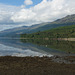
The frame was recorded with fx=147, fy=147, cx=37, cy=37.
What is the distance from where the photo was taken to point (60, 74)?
18312mm

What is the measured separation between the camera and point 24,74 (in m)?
18.6

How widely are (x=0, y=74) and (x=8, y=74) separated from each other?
107cm

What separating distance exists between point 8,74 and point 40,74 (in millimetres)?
4056

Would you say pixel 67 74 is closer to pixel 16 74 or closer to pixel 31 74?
pixel 31 74

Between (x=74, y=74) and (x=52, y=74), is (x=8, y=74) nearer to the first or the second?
(x=52, y=74)

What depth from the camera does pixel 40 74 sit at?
18.5m

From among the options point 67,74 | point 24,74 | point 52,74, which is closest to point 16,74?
point 24,74

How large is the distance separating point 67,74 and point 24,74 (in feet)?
17.7

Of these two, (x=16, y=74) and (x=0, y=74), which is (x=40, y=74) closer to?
(x=16, y=74)

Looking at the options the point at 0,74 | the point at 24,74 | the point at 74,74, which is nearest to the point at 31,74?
the point at 24,74

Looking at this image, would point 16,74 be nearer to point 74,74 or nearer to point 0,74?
point 0,74

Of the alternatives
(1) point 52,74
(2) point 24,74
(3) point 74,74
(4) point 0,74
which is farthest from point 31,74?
(3) point 74,74

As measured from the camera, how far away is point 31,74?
1847cm

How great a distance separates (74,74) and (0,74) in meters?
9.38
